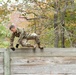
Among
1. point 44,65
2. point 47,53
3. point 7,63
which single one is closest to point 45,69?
point 44,65

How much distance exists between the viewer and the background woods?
23.6ft

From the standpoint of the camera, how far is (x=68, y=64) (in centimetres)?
423

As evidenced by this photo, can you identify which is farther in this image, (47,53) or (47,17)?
(47,17)

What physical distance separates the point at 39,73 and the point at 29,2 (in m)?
3.63

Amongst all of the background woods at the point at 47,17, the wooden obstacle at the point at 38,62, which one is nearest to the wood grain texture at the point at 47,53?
the wooden obstacle at the point at 38,62

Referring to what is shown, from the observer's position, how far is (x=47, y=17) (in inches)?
293

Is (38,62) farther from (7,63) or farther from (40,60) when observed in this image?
(7,63)

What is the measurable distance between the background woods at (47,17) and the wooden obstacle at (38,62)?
2.81 m

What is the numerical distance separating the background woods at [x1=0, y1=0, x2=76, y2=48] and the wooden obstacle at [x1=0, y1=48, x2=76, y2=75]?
281cm

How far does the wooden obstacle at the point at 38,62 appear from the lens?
410 cm

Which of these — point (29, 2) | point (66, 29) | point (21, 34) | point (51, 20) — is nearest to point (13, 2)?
point (29, 2)

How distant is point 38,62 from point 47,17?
3404 millimetres

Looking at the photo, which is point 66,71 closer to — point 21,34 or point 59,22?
point 21,34

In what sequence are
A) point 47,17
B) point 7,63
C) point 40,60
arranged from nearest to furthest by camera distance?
point 7,63, point 40,60, point 47,17
